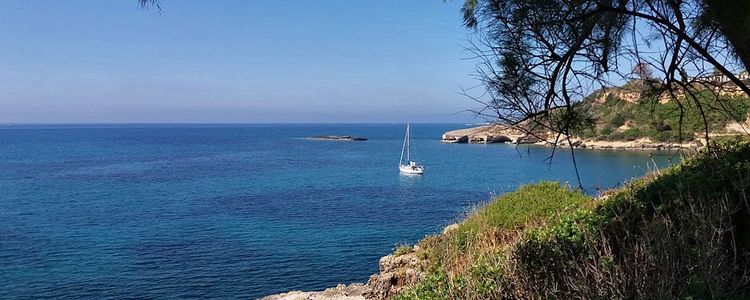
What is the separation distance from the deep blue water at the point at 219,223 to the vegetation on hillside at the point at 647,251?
3.43 ft

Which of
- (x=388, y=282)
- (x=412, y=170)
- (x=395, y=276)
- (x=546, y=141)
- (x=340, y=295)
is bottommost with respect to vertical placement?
(x=412, y=170)

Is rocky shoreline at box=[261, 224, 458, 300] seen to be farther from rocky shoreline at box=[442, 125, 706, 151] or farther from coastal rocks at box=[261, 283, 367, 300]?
rocky shoreline at box=[442, 125, 706, 151]

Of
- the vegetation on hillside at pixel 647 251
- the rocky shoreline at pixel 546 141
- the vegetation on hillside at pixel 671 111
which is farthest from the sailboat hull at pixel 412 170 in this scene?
the vegetation on hillside at pixel 671 111

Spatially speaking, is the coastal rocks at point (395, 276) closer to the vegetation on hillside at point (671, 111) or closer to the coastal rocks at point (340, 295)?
the coastal rocks at point (340, 295)

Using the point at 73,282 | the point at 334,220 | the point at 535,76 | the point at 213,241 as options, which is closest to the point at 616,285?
the point at 535,76

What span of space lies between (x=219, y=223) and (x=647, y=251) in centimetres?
2585

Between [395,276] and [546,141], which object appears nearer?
[546,141]

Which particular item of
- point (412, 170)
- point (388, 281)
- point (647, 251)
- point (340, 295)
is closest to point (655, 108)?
point (647, 251)

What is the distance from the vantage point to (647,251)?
13.6ft

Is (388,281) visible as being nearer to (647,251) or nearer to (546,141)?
(546,141)

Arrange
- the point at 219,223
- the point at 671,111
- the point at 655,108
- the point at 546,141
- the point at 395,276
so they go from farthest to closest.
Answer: the point at 219,223, the point at 395,276, the point at 671,111, the point at 655,108, the point at 546,141

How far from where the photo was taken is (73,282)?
1883 cm

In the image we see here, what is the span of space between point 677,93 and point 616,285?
1.77 metres

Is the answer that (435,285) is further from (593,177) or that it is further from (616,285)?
(593,177)
